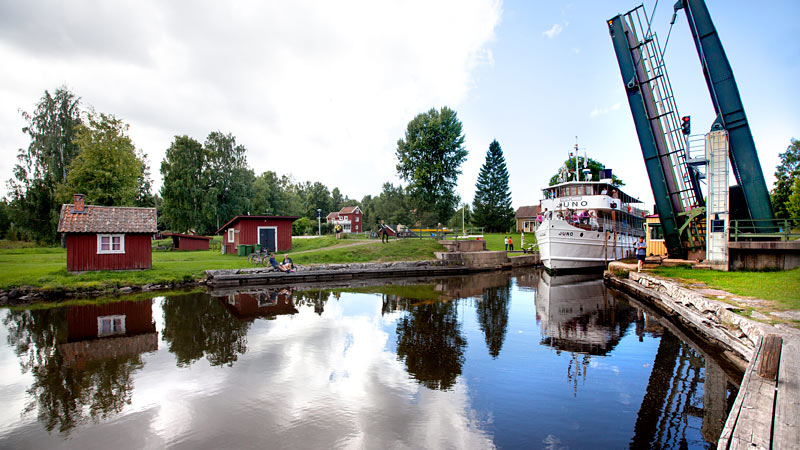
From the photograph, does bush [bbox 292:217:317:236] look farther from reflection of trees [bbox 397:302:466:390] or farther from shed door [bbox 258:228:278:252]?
reflection of trees [bbox 397:302:466:390]

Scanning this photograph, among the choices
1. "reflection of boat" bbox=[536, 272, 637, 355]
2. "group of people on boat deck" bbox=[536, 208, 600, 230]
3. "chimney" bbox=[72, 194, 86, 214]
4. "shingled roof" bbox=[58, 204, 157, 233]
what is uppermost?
"chimney" bbox=[72, 194, 86, 214]

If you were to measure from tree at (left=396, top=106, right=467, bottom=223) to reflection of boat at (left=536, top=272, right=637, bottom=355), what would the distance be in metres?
26.2

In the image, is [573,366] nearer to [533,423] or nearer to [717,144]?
[533,423]

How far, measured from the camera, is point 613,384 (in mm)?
7094

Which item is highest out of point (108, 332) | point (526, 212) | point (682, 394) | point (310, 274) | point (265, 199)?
point (265, 199)

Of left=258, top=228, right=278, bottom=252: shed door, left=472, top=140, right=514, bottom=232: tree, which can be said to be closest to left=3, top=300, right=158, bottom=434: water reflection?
left=258, top=228, right=278, bottom=252: shed door

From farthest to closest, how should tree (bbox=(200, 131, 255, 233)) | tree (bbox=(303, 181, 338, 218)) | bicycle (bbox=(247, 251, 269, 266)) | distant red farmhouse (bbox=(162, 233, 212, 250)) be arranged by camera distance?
tree (bbox=(303, 181, 338, 218)) < tree (bbox=(200, 131, 255, 233)) < distant red farmhouse (bbox=(162, 233, 212, 250)) < bicycle (bbox=(247, 251, 269, 266))

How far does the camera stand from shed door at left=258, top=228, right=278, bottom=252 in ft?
93.6

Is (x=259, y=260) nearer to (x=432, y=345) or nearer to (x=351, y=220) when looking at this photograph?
(x=432, y=345)

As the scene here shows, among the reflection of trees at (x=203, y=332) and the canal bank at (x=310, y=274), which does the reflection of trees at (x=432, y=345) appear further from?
the canal bank at (x=310, y=274)

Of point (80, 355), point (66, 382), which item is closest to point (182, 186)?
point (80, 355)

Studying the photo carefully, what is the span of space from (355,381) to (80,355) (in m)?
6.73

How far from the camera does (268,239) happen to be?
28.8m

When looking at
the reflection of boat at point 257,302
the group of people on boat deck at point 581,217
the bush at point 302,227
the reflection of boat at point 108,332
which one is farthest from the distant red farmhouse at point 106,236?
the bush at point 302,227
